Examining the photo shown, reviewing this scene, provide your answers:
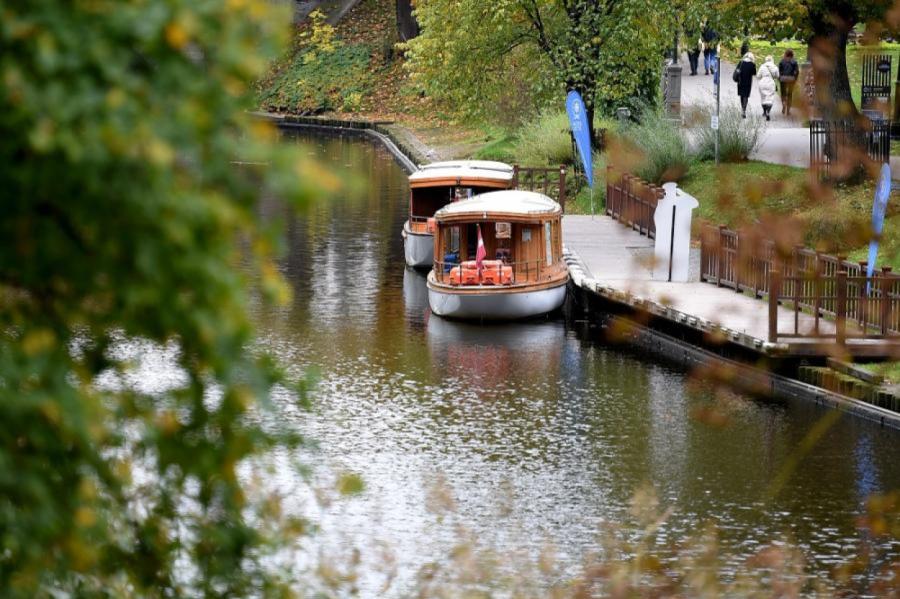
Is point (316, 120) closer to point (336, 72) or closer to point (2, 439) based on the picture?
point (336, 72)

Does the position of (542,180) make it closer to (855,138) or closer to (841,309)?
(855,138)

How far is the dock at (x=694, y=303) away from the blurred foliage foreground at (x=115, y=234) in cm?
1349

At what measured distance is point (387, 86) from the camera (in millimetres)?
71312

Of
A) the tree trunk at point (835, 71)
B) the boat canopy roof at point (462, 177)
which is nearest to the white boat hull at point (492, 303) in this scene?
the boat canopy roof at point (462, 177)

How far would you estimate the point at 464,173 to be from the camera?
34.8m

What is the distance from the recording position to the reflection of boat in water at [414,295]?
95.2 ft

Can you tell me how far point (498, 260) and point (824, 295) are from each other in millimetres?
7033

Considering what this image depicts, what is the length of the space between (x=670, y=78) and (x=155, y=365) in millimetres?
24996

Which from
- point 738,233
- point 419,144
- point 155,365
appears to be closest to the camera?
point 155,365

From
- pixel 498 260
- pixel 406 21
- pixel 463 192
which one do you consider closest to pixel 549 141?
pixel 463 192

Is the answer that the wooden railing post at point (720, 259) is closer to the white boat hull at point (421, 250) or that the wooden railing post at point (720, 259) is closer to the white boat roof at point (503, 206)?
the white boat roof at point (503, 206)

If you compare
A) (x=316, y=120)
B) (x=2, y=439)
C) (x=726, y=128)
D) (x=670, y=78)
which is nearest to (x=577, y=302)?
(x=726, y=128)

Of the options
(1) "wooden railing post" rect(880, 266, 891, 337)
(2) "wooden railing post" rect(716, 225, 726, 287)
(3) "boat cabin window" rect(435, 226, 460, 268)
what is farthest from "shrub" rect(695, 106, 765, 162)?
(1) "wooden railing post" rect(880, 266, 891, 337)

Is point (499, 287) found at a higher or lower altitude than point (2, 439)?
lower
